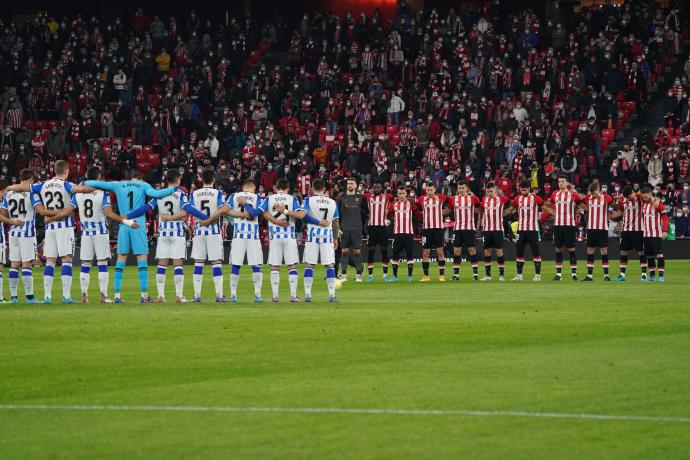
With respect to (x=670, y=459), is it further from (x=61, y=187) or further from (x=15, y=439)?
(x=61, y=187)

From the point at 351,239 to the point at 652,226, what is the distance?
681 cm

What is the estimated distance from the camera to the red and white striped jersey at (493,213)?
31.8 metres

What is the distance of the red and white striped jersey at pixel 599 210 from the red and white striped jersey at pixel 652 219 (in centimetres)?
101

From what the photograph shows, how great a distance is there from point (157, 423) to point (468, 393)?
120 inches

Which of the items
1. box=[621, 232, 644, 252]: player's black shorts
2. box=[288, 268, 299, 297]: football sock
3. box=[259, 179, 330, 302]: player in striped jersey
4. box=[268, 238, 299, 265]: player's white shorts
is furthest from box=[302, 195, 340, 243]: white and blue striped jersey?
box=[621, 232, 644, 252]: player's black shorts

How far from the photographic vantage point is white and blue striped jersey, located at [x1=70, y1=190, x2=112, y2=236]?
74.4ft

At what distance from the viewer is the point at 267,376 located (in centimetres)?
1380

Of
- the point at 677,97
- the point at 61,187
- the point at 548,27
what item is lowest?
the point at 61,187

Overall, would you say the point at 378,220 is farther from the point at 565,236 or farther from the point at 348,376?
the point at 348,376

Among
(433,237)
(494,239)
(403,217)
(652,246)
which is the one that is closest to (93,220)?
(403,217)

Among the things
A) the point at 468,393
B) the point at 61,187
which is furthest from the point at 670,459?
the point at 61,187

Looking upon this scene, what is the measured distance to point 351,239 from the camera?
3108 cm

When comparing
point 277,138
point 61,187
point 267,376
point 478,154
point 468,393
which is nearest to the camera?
point 468,393

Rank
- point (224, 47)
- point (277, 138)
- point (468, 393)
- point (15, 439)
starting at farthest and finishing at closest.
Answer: point (224, 47) < point (277, 138) < point (468, 393) < point (15, 439)
